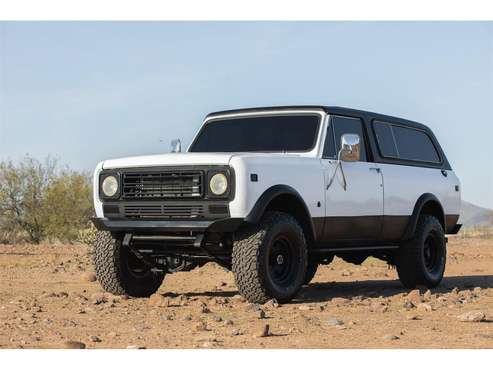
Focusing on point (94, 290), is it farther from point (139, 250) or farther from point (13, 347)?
point (13, 347)

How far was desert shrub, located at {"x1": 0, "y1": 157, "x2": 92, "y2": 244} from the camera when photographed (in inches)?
1008

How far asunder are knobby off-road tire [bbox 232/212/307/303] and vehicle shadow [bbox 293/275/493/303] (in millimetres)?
505

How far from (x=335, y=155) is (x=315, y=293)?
1.90 m

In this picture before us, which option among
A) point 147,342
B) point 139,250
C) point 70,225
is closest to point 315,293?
point 139,250

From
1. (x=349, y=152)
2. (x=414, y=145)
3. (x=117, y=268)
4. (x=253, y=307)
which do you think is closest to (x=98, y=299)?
(x=117, y=268)

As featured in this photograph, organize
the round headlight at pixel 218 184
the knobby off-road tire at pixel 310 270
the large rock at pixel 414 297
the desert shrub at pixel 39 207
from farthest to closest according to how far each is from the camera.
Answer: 1. the desert shrub at pixel 39 207
2. the knobby off-road tire at pixel 310 270
3. the large rock at pixel 414 297
4. the round headlight at pixel 218 184

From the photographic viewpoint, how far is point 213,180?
8.45 meters

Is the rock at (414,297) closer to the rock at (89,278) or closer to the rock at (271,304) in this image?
the rock at (271,304)

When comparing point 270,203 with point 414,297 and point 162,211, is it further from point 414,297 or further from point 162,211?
point 414,297

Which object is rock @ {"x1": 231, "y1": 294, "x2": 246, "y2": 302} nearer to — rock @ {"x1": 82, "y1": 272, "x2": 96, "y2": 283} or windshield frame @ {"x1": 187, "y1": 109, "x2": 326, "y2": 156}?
windshield frame @ {"x1": 187, "y1": 109, "x2": 326, "y2": 156}

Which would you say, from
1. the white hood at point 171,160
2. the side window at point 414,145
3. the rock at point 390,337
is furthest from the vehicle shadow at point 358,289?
the rock at point 390,337

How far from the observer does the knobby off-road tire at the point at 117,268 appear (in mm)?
9477

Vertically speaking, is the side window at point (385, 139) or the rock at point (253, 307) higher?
the side window at point (385, 139)

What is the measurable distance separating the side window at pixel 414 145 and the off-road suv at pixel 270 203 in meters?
0.03
